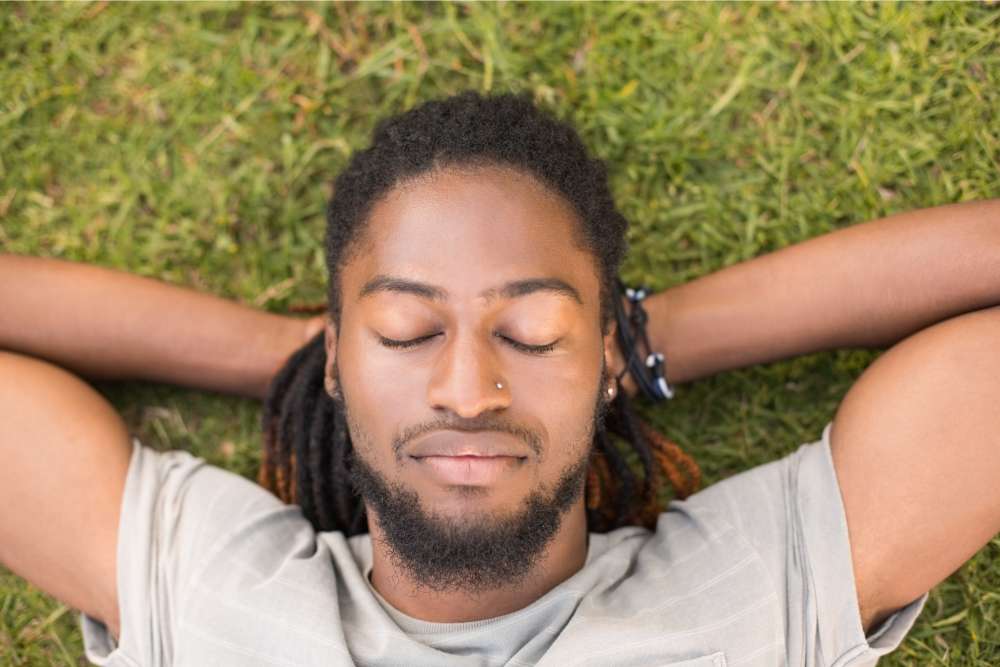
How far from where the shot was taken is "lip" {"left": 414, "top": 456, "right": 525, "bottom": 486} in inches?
95.4

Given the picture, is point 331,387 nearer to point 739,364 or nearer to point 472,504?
point 472,504

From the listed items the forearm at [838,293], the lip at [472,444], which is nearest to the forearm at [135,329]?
the lip at [472,444]

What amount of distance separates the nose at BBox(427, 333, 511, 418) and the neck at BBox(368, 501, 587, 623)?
1.74ft

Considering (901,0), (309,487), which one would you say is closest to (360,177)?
(309,487)

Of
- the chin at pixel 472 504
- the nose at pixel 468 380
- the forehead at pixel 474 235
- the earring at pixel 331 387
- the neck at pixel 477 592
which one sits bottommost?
the neck at pixel 477 592

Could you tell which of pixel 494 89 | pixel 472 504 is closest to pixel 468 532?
pixel 472 504

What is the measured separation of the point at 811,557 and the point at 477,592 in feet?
3.12

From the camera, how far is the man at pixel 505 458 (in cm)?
247

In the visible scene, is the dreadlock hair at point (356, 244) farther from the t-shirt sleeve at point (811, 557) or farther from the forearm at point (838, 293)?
the t-shirt sleeve at point (811, 557)

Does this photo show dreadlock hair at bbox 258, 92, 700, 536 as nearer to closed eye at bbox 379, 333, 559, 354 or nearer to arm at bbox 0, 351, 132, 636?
closed eye at bbox 379, 333, 559, 354

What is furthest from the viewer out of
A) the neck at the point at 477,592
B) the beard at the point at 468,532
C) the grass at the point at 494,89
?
the grass at the point at 494,89

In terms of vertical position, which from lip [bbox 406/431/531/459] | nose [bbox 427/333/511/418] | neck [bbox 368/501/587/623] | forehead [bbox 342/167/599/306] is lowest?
neck [bbox 368/501/587/623]

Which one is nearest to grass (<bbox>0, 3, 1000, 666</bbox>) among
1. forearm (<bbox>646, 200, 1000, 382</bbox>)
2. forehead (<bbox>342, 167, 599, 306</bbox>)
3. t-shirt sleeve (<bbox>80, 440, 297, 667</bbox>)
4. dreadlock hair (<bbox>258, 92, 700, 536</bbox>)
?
dreadlock hair (<bbox>258, 92, 700, 536</bbox>)

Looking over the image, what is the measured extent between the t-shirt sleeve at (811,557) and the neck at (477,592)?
472 millimetres
